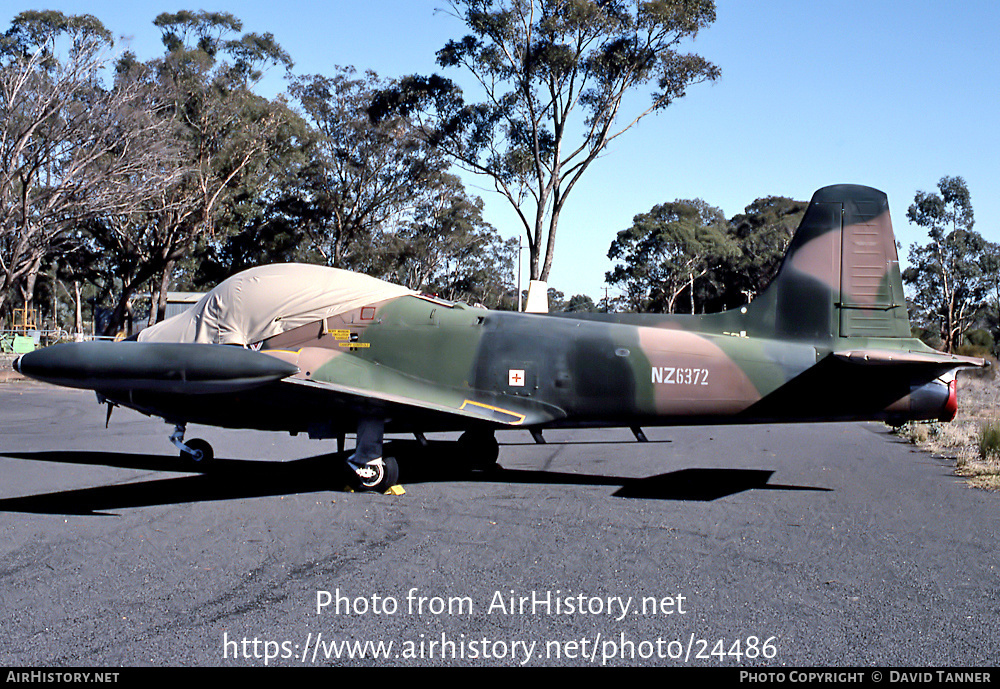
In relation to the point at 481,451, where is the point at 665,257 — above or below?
above

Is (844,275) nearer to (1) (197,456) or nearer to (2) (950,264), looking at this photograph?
(1) (197,456)

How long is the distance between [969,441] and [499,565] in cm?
1197

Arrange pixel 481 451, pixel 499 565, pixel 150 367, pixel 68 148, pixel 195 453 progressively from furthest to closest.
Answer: pixel 68 148 < pixel 481 451 < pixel 195 453 < pixel 150 367 < pixel 499 565

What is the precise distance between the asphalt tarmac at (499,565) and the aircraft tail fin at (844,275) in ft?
6.47

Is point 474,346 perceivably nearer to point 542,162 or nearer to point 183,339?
point 183,339

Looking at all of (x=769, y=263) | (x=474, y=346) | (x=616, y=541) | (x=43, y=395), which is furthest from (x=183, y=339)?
(x=769, y=263)

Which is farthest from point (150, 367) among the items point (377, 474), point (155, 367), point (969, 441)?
point (969, 441)

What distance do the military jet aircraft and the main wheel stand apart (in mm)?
16

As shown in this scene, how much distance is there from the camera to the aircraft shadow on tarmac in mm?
8641

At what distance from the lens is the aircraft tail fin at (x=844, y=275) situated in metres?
9.43

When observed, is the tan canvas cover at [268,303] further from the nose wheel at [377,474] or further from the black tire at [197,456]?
the nose wheel at [377,474]

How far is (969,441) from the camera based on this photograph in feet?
48.1

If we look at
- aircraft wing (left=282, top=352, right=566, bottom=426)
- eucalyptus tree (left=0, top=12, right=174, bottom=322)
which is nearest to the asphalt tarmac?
aircraft wing (left=282, top=352, right=566, bottom=426)

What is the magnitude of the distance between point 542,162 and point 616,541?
31.6m
